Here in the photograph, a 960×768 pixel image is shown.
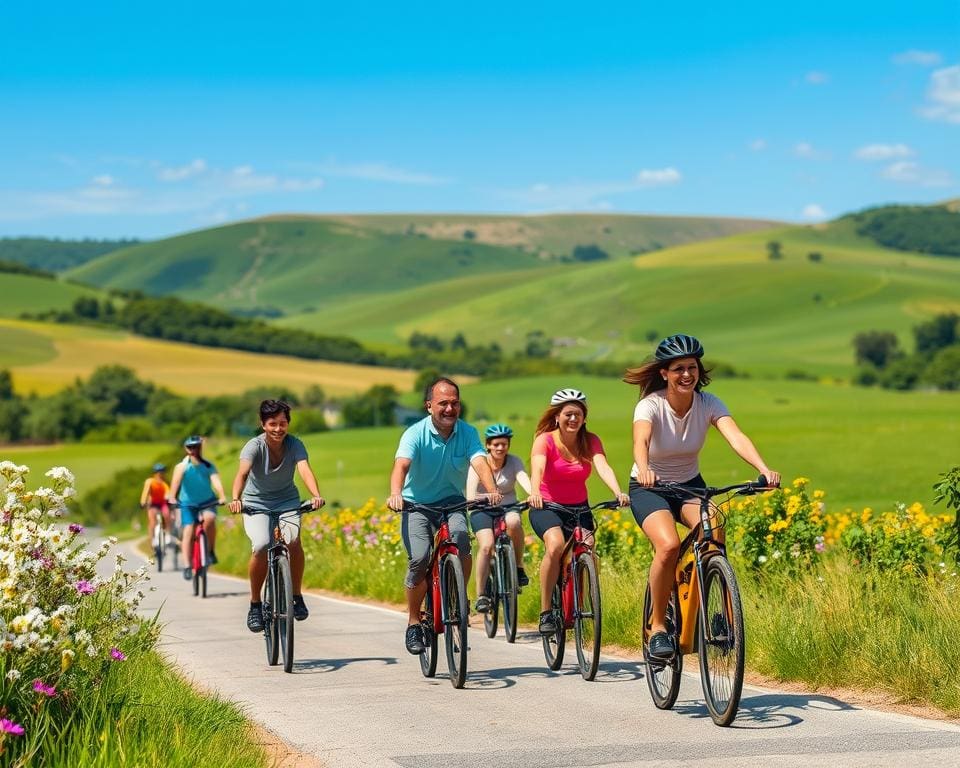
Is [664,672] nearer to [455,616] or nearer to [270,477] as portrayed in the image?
[455,616]

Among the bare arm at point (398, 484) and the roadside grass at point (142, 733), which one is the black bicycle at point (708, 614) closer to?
the bare arm at point (398, 484)

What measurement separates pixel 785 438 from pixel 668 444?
7703 cm

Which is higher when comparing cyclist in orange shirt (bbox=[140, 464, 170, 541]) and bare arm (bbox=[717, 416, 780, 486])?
bare arm (bbox=[717, 416, 780, 486])

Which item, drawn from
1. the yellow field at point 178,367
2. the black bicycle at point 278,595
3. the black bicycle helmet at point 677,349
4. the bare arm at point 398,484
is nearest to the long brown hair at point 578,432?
the bare arm at point 398,484

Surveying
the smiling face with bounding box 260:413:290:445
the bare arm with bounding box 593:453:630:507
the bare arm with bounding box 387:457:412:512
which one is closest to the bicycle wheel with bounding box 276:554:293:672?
the smiling face with bounding box 260:413:290:445

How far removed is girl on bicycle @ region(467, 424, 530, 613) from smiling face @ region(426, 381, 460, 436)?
1.98 meters


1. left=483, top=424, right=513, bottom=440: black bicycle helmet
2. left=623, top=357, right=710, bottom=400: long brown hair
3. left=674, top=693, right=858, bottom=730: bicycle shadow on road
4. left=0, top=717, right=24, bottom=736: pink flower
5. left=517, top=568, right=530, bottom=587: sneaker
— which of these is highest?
left=623, top=357, right=710, bottom=400: long brown hair

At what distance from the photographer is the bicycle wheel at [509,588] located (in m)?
Result: 12.3

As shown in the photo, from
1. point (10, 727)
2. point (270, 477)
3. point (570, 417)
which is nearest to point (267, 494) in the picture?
point (270, 477)

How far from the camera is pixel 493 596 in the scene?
12.9 meters

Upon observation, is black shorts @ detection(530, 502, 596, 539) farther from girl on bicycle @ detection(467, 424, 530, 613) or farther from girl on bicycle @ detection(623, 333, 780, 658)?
girl on bicycle @ detection(623, 333, 780, 658)

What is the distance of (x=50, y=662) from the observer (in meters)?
6.96

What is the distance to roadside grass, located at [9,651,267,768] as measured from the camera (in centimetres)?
637

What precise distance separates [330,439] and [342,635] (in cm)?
9072
